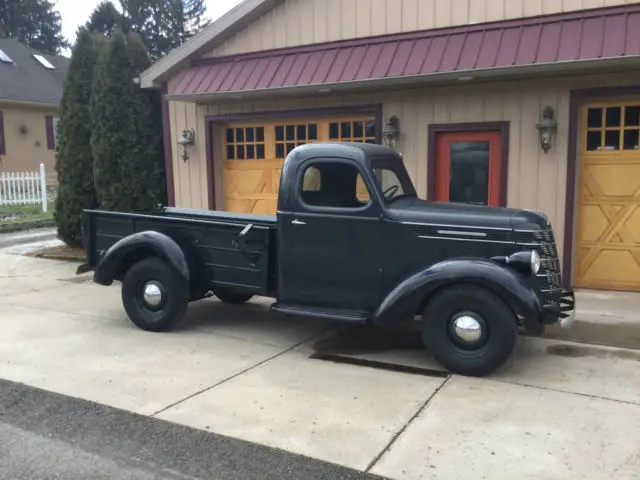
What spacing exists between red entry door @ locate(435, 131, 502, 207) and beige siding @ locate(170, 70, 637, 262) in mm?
208

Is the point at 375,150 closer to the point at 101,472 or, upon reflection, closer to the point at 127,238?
the point at 127,238

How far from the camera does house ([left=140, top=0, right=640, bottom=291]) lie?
7391mm

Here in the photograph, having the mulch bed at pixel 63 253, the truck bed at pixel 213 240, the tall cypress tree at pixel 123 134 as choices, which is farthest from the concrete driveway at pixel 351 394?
the mulch bed at pixel 63 253

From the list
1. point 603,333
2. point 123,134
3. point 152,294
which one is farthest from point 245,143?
point 603,333

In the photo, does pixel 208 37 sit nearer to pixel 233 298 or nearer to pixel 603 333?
pixel 233 298

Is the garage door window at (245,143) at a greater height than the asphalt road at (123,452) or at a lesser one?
greater

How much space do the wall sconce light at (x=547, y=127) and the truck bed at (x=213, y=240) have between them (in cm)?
387

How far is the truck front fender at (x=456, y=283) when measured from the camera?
4.75m

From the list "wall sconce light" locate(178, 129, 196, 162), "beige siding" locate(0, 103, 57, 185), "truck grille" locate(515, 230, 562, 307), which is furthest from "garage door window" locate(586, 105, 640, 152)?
"beige siding" locate(0, 103, 57, 185)

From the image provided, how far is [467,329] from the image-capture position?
4.95m

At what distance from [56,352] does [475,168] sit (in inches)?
230

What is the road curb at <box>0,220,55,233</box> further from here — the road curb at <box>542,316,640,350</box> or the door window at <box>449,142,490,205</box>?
the road curb at <box>542,316,640,350</box>

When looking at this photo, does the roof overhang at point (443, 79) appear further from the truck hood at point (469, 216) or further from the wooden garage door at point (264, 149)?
Result: the truck hood at point (469, 216)

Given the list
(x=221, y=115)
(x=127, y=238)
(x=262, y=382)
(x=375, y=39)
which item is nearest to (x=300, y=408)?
(x=262, y=382)
